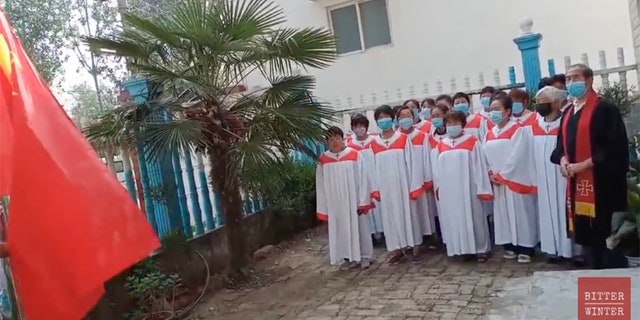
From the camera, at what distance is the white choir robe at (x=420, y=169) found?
5930 millimetres

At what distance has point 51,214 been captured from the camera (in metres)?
2.32

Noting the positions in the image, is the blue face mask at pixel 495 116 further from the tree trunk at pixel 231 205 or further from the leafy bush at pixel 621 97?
the tree trunk at pixel 231 205

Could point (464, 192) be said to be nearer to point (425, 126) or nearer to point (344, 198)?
point (425, 126)

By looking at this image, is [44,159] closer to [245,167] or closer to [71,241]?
[71,241]

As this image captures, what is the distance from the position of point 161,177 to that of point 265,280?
1.39 metres

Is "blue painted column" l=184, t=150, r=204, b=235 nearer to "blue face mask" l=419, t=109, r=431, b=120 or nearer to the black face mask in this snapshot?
"blue face mask" l=419, t=109, r=431, b=120

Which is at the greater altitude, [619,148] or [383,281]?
[619,148]

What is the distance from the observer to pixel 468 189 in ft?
18.3

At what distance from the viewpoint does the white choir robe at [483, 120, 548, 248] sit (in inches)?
209

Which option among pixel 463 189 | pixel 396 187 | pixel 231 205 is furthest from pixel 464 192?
pixel 231 205

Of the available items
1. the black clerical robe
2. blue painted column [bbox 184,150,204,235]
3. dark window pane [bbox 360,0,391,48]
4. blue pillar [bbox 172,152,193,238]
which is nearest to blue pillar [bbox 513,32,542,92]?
the black clerical robe

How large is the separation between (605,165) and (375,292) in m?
2.05

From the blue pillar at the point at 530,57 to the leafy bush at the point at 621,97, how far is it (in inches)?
34.6

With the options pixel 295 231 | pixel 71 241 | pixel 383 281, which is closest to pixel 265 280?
pixel 383 281
